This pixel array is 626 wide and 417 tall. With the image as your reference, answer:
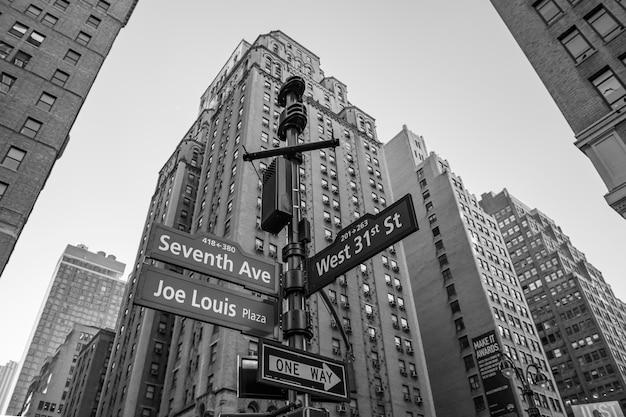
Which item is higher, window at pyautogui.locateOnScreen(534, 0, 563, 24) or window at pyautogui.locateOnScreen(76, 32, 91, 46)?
window at pyautogui.locateOnScreen(76, 32, 91, 46)

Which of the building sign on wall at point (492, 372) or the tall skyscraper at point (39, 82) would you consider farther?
the building sign on wall at point (492, 372)

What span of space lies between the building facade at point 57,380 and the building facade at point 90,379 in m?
17.3

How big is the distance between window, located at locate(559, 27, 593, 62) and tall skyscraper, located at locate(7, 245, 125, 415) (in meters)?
169

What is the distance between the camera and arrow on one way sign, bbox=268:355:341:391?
18.2 feet

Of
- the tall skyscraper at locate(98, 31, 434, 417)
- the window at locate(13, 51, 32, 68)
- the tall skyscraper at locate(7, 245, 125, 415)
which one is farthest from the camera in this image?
the tall skyscraper at locate(7, 245, 125, 415)

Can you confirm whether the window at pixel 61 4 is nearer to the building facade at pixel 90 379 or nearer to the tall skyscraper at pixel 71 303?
the building facade at pixel 90 379

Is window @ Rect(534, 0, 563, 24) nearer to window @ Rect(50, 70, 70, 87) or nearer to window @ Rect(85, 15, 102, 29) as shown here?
window @ Rect(50, 70, 70, 87)

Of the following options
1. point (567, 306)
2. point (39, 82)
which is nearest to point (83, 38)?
point (39, 82)

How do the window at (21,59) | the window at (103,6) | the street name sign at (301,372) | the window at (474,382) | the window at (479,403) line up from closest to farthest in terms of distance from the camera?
1. the street name sign at (301,372)
2. the window at (21,59)
3. the window at (103,6)
4. the window at (479,403)
5. the window at (474,382)

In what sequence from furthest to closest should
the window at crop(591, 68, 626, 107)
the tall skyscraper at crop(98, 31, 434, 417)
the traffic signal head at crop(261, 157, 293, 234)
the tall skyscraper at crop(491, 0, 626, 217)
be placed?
1. the tall skyscraper at crop(98, 31, 434, 417)
2. the window at crop(591, 68, 626, 107)
3. the tall skyscraper at crop(491, 0, 626, 217)
4. the traffic signal head at crop(261, 157, 293, 234)

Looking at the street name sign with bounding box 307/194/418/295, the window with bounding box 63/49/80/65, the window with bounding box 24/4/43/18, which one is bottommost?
the street name sign with bounding box 307/194/418/295

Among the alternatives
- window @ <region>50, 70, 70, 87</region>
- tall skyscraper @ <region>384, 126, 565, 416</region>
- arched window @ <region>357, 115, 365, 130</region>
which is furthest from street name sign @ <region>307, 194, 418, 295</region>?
arched window @ <region>357, 115, 365, 130</region>

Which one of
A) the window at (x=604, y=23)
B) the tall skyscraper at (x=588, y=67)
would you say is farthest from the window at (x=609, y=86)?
the window at (x=604, y=23)

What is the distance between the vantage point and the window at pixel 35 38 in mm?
33531
